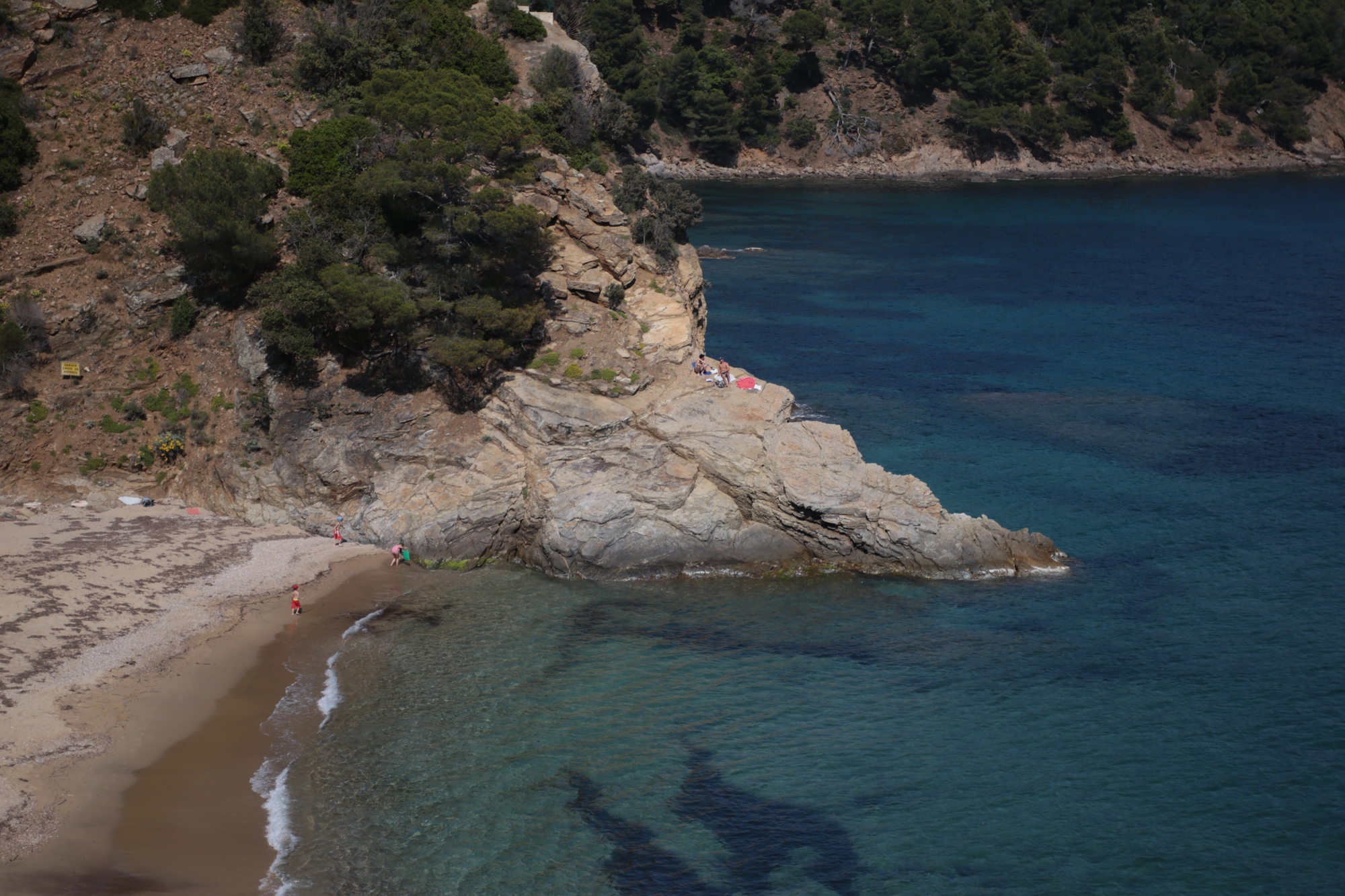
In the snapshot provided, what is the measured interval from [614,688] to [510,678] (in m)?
3.39

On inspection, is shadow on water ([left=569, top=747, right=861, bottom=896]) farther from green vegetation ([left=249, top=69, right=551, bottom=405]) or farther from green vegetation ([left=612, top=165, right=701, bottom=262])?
green vegetation ([left=612, top=165, right=701, bottom=262])

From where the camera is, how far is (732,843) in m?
26.5

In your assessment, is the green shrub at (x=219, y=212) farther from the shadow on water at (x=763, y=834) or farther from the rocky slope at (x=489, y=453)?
the shadow on water at (x=763, y=834)

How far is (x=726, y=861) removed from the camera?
25.9m

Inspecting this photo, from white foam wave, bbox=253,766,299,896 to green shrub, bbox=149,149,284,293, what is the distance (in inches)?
963

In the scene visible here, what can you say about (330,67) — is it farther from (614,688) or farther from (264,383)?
(614,688)

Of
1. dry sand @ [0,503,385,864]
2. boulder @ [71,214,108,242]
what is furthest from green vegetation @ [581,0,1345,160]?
dry sand @ [0,503,385,864]

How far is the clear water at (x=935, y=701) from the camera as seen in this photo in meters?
26.0

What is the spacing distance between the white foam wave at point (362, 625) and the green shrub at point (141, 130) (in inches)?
1057

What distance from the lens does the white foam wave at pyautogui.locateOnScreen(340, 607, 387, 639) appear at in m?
35.6

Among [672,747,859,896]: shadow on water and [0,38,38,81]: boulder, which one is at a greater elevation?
[0,38,38,81]: boulder

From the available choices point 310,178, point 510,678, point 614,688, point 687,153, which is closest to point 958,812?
point 614,688

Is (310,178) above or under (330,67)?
under

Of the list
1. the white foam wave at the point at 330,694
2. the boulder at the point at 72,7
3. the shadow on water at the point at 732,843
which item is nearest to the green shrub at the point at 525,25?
the boulder at the point at 72,7
